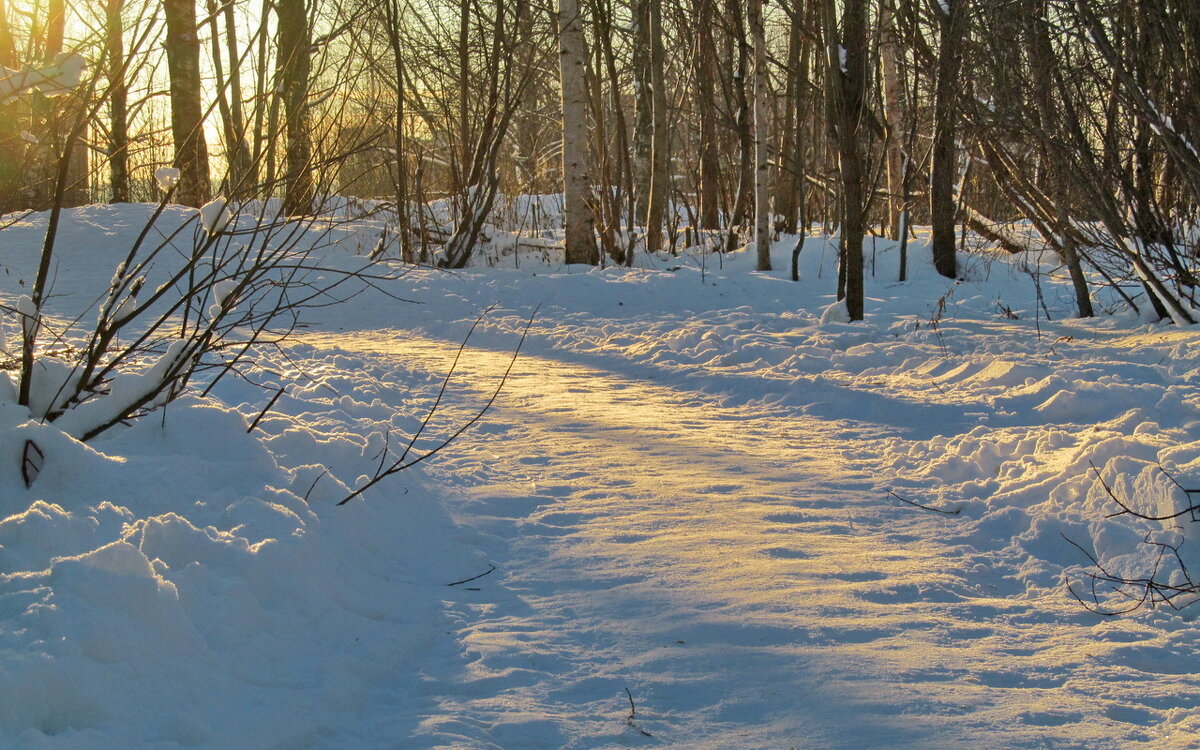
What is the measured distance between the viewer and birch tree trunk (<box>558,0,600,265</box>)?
1062 cm

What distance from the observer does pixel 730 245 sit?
13.6 metres

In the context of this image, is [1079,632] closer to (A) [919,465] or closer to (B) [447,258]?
(A) [919,465]

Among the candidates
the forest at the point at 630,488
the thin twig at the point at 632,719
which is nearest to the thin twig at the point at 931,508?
the forest at the point at 630,488

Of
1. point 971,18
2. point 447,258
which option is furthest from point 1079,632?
point 447,258

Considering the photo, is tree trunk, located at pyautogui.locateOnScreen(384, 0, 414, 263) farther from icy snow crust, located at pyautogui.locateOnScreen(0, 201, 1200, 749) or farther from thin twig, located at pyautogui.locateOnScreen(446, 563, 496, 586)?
thin twig, located at pyautogui.locateOnScreen(446, 563, 496, 586)

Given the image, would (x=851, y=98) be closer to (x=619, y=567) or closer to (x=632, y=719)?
(x=619, y=567)

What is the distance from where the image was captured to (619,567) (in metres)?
3.06

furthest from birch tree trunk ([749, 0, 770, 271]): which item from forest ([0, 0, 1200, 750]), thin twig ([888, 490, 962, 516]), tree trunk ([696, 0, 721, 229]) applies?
thin twig ([888, 490, 962, 516])

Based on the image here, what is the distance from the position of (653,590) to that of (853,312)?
551 cm

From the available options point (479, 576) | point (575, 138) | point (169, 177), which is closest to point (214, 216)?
point (169, 177)

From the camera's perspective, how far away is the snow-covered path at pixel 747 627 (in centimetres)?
211

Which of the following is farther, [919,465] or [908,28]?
[908,28]

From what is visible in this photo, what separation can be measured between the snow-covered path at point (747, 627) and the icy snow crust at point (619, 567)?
11 mm

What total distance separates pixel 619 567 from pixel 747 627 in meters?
0.61
